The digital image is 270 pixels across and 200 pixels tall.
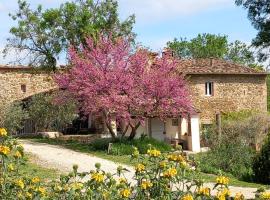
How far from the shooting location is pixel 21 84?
36500 millimetres

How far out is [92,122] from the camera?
118 ft

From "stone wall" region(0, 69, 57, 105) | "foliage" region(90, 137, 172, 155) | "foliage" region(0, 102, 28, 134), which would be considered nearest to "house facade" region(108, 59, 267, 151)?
"stone wall" region(0, 69, 57, 105)

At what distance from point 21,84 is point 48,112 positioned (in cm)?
505

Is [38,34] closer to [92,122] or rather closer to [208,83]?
[92,122]

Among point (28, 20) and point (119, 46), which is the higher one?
point (28, 20)

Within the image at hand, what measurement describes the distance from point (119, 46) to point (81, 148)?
5.35m

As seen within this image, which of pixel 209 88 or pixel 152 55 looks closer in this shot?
pixel 152 55

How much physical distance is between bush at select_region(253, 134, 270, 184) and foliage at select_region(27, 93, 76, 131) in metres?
18.6

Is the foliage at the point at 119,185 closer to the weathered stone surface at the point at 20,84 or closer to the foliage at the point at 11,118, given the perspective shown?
the foliage at the point at 11,118

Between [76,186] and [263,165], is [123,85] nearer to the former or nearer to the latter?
[263,165]

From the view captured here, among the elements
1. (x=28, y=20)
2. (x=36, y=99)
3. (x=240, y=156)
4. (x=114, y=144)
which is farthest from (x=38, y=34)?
(x=240, y=156)

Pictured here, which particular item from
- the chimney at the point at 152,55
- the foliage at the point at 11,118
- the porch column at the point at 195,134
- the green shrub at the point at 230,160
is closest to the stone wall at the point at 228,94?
the porch column at the point at 195,134

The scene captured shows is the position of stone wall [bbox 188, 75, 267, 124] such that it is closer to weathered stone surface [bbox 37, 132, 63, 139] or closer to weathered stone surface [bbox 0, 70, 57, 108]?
weathered stone surface [bbox 37, 132, 63, 139]

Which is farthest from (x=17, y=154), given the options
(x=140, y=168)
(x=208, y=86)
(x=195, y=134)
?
(x=208, y=86)
